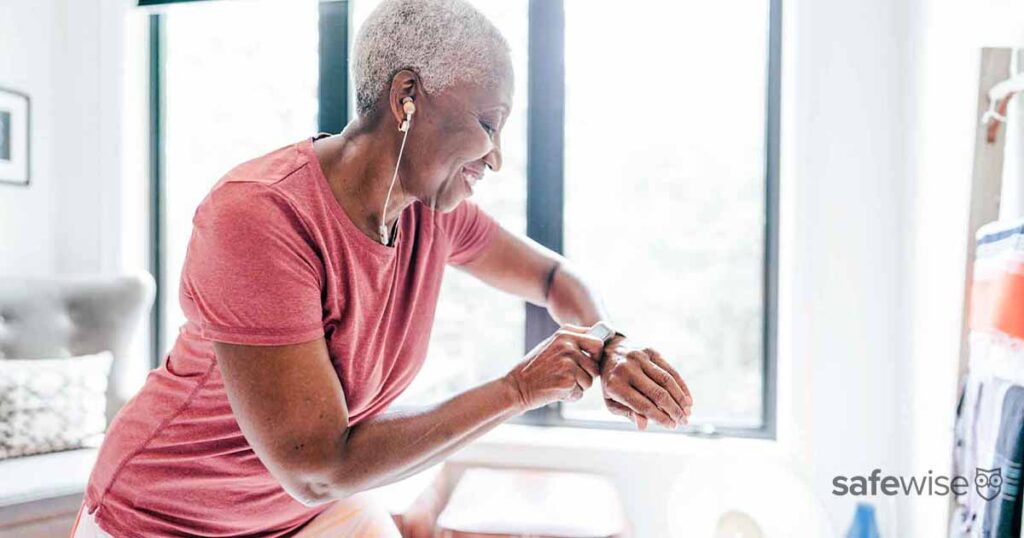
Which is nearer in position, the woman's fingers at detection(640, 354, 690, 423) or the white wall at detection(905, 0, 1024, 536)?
the woman's fingers at detection(640, 354, 690, 423)

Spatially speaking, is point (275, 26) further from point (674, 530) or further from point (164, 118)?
point (674, 530)

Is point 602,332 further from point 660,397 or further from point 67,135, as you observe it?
point 67,135

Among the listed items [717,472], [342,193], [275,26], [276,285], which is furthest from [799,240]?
[275,26]

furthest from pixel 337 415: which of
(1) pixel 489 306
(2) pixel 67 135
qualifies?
(2) pixel 67 135

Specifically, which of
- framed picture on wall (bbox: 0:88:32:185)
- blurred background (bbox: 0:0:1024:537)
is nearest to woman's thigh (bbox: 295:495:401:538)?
blurred background (bbox: 0:0:1024:537)

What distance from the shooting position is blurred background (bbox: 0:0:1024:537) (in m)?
1.42

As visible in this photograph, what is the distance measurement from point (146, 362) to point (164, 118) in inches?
37.9

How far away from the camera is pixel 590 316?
1042 mm

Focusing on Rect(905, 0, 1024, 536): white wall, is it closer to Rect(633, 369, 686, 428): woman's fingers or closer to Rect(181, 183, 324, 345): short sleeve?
Rect(633, 369, 686, 428): woman's fingers

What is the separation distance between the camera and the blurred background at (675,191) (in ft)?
4.65

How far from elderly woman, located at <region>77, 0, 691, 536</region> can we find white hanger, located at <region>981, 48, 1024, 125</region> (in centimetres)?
79

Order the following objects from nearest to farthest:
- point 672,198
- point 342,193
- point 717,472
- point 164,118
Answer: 1. point 342,193
2. point 717,472
3. point 672,198
4. point 164,118

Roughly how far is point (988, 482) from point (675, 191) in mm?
1114

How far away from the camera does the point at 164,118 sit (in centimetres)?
228
